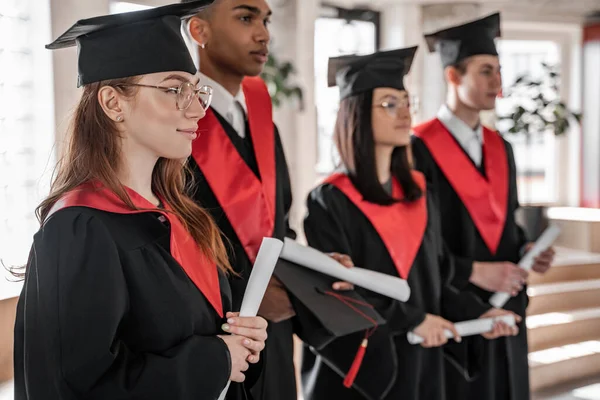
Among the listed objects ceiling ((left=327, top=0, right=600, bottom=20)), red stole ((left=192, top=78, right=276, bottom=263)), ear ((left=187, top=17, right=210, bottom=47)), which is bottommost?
red stole ((left=192, top=78, right=276, bottom=263))

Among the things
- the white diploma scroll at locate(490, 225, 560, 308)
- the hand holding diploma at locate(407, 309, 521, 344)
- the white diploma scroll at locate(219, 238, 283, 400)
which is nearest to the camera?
the white diploma scroll at locate(219, 238, 283, 400)

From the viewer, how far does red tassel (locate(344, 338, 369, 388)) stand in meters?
1.95

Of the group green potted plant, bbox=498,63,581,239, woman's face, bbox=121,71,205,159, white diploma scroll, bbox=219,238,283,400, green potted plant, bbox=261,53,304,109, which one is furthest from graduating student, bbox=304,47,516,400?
green potted plant, bbox=498,63,581,239

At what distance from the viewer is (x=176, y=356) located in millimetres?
1182

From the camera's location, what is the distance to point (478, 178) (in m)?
2.58

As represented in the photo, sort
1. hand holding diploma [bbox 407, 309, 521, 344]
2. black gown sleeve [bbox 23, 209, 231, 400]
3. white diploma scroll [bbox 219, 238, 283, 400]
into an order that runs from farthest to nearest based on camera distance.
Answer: hand holding diploma [bbox 407, 309, 521, 344] → white diploma scroll [bbox 219, 238, 283, 400] → black gown sleeve [bbox 23, 209, 231, 400]

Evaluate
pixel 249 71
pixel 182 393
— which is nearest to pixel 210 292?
pixel 182 393

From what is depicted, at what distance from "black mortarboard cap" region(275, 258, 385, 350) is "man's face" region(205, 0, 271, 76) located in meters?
0.58

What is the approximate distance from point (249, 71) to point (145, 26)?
2.18ft

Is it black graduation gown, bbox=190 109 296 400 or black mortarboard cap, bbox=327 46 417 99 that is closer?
black graduation gown, bbox=190 109 296 400

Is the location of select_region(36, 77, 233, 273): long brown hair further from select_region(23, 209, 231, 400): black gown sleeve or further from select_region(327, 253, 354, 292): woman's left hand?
select_region(327, 253, 354, 292): woman's left hand

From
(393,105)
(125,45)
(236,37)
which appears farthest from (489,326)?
(125,45)

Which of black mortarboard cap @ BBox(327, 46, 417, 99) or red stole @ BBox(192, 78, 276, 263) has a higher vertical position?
black mortarboard cap @ BBox(327, 46, 417, 99)

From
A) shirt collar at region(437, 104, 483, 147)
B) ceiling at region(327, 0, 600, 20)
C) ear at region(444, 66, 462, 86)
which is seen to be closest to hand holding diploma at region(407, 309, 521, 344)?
shirt collar at region(437, 104, 483, 147)
